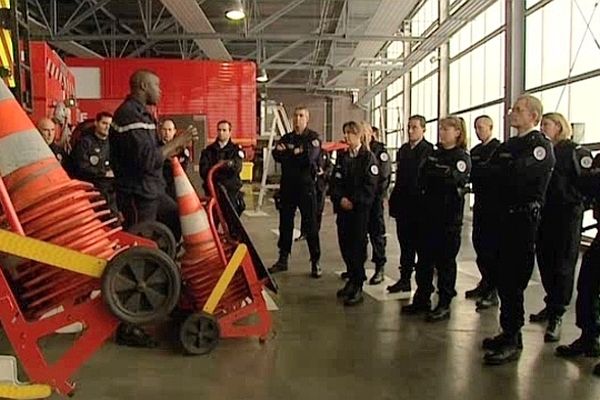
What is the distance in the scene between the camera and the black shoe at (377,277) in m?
6.34

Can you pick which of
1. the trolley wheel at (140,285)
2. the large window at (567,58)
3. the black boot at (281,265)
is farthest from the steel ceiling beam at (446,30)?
the trolley wheel at (140,285)

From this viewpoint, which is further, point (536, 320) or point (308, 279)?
point (308, 279)

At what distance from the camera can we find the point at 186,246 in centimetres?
441

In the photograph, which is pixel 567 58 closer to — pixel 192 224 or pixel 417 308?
pixel 417 308

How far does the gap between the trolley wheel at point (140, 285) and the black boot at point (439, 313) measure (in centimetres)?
267

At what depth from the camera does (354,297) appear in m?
5.54

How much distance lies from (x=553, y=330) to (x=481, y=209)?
0.98 meters

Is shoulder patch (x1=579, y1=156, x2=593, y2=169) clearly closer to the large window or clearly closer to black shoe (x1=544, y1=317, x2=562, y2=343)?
black shoe (x1=544, y1=317, x2=562, y2=343)

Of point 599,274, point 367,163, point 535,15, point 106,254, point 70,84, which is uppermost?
point 535,15

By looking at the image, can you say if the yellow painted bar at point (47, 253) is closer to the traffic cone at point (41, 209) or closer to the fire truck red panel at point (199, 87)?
the traffic cone at point (41, 209)

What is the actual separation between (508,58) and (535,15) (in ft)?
2.23

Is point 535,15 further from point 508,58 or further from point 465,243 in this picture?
point 465,243

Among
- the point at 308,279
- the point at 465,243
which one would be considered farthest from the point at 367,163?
the point at 465,243

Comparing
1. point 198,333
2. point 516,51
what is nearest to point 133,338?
point 198,333
